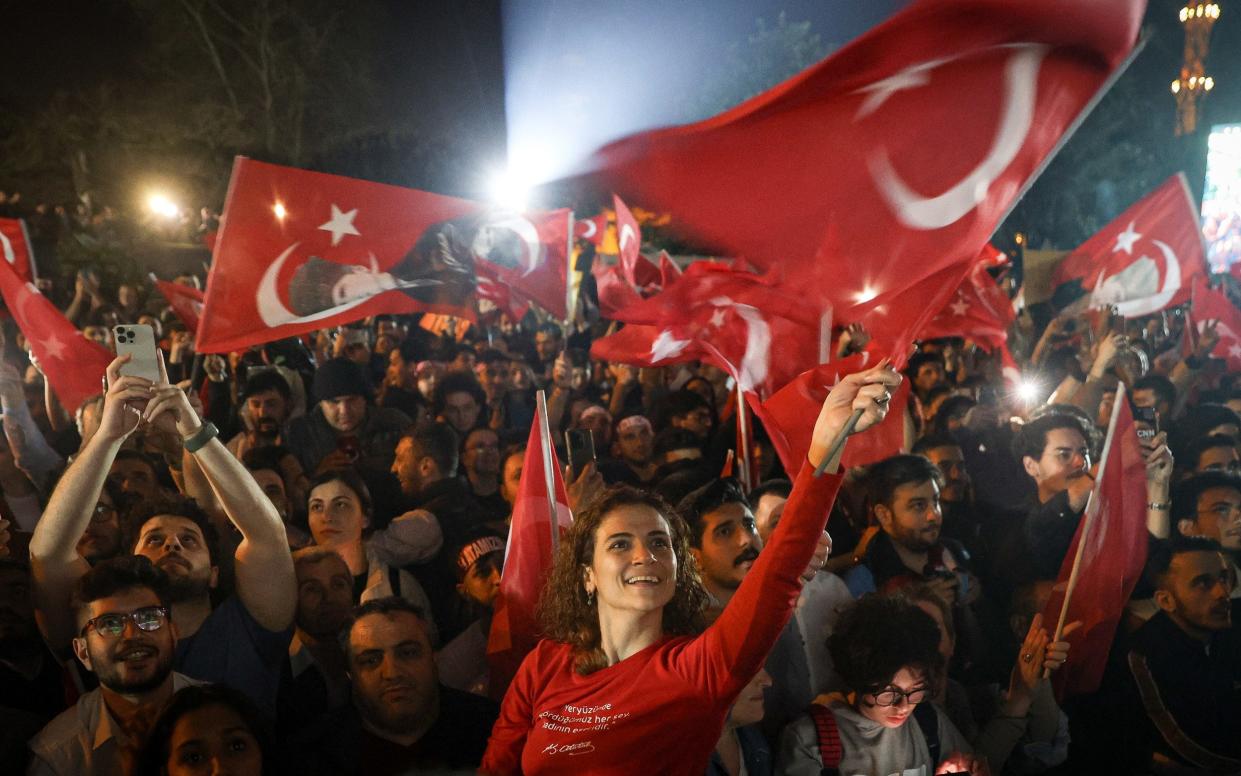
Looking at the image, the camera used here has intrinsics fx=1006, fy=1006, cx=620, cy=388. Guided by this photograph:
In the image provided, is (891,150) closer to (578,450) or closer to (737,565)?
(737,565)

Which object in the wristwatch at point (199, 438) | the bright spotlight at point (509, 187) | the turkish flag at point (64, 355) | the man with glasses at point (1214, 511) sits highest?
the bright spotlight at point (509, 187)

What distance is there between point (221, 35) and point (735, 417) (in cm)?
2752

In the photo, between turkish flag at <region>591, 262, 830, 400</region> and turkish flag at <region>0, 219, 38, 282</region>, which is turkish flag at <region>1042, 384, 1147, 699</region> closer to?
turkish flag at <region>591, 262, 830, 400</region>

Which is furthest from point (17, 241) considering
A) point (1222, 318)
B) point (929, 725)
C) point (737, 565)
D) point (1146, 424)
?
point (1222, 318)

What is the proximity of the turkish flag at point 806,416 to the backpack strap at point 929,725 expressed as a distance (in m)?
0.97

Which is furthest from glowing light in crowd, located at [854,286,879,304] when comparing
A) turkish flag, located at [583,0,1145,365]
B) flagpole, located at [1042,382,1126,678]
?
flagpole, located at [1042,382,1126,678]

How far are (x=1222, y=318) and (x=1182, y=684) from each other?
6.29 meters

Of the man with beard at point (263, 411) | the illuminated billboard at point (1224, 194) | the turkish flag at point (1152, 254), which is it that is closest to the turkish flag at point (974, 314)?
the turkish flag at point (1152, 254)

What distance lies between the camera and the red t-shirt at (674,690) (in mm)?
2383

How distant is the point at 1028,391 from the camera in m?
8.56

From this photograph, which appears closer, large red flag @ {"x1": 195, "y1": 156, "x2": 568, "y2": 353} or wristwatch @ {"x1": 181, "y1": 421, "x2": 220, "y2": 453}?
wristwatch @ {"x1": 181, "y1": 421, "x2": 220, "y2": 453}

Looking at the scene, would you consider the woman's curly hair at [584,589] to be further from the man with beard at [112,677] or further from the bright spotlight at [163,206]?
the bright spotlight at [163,206]

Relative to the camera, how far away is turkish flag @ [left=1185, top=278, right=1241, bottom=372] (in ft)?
29.6

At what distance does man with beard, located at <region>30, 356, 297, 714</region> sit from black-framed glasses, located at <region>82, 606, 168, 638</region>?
242 millimetres
